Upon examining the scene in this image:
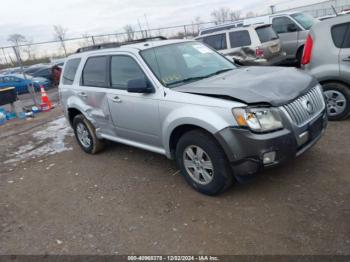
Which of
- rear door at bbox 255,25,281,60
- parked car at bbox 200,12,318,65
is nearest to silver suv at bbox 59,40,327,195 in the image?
rear door at bbox 255,25,281,60

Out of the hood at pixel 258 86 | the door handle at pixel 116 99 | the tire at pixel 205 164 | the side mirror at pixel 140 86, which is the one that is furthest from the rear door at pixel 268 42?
the tire at pixel 205 164

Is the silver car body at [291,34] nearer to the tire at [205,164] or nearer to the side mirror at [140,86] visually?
the side mirror at [140,86]

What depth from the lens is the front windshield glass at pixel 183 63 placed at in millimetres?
4203

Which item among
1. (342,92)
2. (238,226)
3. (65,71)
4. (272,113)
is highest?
(65,71)

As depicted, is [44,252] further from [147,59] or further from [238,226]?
[147,59]

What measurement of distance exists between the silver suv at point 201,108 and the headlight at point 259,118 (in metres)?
0.01

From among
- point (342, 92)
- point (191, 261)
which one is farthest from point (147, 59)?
point (342, 92)

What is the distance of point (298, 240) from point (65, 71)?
4.96 meters

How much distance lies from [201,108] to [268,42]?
23.2 feet

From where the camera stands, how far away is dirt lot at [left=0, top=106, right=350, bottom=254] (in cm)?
305

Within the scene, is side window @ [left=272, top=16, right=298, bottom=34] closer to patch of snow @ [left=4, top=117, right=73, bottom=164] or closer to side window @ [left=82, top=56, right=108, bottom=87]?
patch of snow @ [left=4, top=117, right=73, bottom=164]

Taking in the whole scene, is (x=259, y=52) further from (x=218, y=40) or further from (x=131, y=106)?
(x=131, y=106)

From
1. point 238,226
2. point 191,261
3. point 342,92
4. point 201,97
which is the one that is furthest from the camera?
point 342,92

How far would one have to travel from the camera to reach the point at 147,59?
14.2ft
